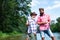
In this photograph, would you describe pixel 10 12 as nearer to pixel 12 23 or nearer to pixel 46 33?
pixel 12 23

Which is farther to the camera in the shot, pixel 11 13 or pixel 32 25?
pixel 11 13

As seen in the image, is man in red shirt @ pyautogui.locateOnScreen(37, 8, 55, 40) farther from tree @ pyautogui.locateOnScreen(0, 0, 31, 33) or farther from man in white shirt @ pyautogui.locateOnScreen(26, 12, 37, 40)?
tree @ pyautogui.locateOnScreen(0, 0, 31, 33)

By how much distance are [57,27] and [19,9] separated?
95.9 meters

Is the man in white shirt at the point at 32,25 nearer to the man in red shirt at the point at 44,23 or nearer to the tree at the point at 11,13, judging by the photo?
the man in red shirt at the point at 44,23

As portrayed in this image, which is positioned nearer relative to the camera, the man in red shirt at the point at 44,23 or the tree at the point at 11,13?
the man in red shirt at the point at 44,23

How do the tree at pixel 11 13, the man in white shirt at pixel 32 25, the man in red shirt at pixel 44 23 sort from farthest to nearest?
the tree at pixel 11 13 < the man in white shirt at pixel 32 25 < the man in red shirt at pixel 44 23

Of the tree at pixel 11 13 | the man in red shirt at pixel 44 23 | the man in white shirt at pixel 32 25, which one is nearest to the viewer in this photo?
the man in red shirt at pixel 44 23

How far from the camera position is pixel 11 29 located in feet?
200

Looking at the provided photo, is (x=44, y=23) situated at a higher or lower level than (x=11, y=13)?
higher

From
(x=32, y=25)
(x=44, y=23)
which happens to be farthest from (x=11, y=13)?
(x=44, y=23)

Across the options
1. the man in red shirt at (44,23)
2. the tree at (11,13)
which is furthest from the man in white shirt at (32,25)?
the tree at (11,13)

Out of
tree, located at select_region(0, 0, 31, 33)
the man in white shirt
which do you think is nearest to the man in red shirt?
the man in white shirt

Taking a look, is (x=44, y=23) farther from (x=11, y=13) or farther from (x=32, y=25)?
(x=11, y=13)

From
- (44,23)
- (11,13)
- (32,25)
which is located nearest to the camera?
(44,23)
